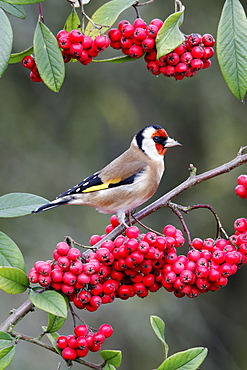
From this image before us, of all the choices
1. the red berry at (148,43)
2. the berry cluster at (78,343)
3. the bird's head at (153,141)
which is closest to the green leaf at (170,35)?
the red berry at (148,43)

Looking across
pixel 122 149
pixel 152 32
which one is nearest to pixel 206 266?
pixel 152 32

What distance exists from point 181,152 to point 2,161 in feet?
4.58

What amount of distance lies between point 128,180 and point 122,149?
2419mm

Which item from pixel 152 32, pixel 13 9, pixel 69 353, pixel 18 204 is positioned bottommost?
pixel 69 353

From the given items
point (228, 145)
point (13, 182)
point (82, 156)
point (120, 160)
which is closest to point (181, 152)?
point (228, 145)

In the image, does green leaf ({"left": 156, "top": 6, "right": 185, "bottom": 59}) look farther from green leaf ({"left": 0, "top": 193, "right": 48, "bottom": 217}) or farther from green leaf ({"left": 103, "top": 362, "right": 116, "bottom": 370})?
green leaf ({"left": 103, "top": 362, "right": 116, "bottom": 370})

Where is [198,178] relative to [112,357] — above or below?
above

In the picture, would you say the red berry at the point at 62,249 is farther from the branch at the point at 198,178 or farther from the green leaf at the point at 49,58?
the green leaf at the point at 49,58

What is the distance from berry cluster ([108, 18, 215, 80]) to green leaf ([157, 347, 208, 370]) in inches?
26.5

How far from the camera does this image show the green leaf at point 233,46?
1.27 m

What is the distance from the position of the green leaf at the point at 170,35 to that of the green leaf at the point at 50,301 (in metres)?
0.59

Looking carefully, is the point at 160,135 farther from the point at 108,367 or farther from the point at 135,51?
the point at 108,367

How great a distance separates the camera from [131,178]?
2.14 meters

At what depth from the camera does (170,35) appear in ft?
4.33
